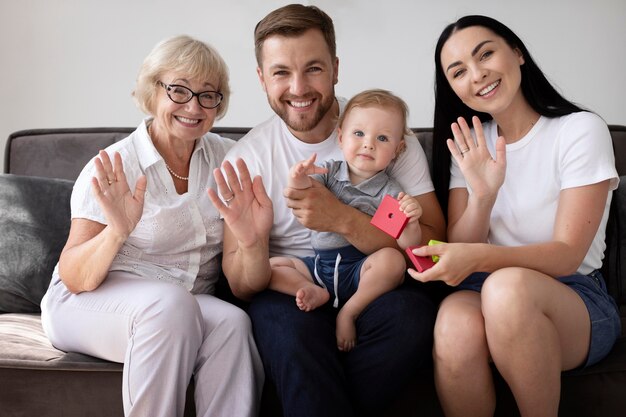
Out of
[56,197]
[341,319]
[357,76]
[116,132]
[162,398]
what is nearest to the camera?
[162,398]

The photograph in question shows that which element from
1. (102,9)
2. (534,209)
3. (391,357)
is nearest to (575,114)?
(534,209)

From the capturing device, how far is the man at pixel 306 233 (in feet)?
5.69

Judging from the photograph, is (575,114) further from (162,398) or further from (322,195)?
(162,398)

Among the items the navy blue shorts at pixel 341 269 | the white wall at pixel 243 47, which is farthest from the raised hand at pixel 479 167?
the white wall at pixel 243 47

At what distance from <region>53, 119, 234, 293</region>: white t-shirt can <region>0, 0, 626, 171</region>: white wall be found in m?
1.49

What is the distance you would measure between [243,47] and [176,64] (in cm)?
148

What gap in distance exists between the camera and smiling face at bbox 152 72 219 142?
2.02 meters

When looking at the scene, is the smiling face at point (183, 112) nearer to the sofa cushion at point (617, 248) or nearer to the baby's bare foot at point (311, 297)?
the baby's bare foot at point (311, 297)

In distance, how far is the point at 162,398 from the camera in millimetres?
1680

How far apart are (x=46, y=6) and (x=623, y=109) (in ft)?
8.99

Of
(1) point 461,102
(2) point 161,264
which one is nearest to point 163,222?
(2) point 161,264

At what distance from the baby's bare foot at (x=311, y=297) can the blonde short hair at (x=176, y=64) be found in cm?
65

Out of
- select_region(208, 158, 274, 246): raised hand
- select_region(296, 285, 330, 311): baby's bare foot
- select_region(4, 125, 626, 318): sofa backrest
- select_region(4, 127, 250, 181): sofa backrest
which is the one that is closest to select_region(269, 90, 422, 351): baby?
select_region(296, 285, 330, 311): baby's bare foot

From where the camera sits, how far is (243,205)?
1859 millimetres
